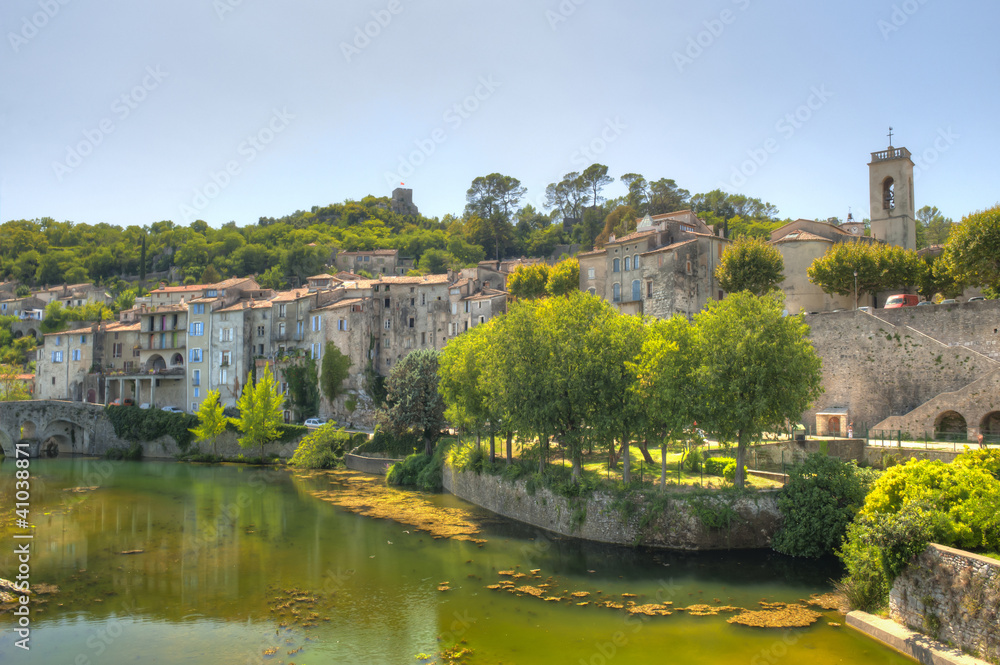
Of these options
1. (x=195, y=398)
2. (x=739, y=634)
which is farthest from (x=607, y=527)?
(x=195, y=398)

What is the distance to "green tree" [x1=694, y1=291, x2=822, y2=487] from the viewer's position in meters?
24.9

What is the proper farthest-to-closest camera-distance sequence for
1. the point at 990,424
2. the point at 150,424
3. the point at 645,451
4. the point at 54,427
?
the point at 54,427 → the point at 150,424 → the point at 645,451 → the point at 990,424

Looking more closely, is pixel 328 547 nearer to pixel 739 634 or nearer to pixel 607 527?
pixel 607 527

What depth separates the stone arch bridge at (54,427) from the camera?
176 feet

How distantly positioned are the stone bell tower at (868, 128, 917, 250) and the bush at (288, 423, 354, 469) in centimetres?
4163

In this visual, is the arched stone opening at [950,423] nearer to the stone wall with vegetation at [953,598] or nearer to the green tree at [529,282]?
the stone wall with vegetation at [953,598]

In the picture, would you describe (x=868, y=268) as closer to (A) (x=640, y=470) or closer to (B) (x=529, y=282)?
(A) (x=640, y=470)

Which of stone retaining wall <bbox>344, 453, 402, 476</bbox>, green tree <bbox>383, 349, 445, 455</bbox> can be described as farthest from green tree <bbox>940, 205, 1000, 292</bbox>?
stone retaining wall <bbox>344, 453, 402, 476</bbox>

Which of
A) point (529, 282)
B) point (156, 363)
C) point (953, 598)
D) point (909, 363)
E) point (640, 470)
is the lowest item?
point (953, 598)

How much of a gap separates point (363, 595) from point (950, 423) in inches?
1061

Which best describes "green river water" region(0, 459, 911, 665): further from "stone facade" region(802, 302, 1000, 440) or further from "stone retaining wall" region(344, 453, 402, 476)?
"stone facade" region(802, 302, 1000, 440)

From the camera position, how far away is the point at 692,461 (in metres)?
29.0

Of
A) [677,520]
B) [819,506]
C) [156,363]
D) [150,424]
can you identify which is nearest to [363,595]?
[677,520]

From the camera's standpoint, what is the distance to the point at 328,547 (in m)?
26.0
